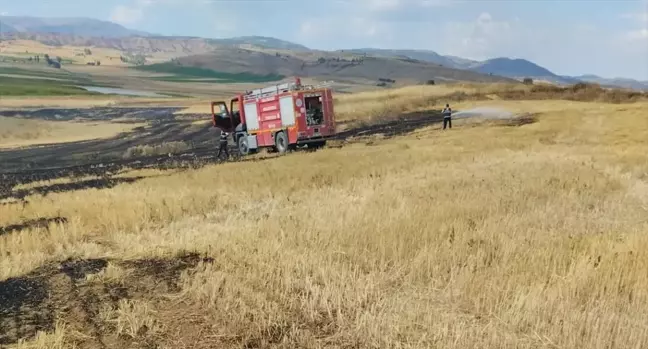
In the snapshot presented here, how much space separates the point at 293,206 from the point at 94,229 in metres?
3.65

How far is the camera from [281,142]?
96.1ft

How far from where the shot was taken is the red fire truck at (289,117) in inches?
1109

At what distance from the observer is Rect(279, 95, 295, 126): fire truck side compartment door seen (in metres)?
28.2

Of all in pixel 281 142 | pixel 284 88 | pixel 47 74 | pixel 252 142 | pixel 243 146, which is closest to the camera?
pixel 284 88

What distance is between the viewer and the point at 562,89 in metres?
61.8

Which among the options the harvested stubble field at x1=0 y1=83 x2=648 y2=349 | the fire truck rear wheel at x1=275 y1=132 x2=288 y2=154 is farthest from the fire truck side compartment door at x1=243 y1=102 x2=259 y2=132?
the harvested stubble field at x1=0 y1=83 x2=648 y2=349

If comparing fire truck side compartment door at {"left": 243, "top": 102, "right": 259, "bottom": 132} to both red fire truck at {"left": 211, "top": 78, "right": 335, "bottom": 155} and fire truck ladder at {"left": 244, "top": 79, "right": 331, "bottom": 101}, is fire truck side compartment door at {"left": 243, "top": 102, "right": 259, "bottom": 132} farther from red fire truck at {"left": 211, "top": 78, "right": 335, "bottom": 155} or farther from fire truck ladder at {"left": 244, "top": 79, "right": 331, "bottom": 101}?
fire truck ladder at {"left": 244, "top": 79, "right": 331, "bottom": 101}

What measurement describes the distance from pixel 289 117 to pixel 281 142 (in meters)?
1.37

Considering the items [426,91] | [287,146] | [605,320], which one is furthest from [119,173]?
[426,91]

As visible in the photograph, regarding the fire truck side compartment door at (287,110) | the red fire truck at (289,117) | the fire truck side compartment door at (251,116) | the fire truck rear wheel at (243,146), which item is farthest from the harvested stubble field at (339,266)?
the fire truck rear wheel at (243,146)

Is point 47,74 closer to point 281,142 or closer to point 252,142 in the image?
point 252,142

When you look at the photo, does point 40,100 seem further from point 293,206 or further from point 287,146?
point 293,206

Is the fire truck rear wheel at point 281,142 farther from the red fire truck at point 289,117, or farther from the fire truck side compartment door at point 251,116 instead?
the fire truck side compartment door at point 251,116

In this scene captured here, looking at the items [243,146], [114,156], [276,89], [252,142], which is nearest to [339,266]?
[276,89]
